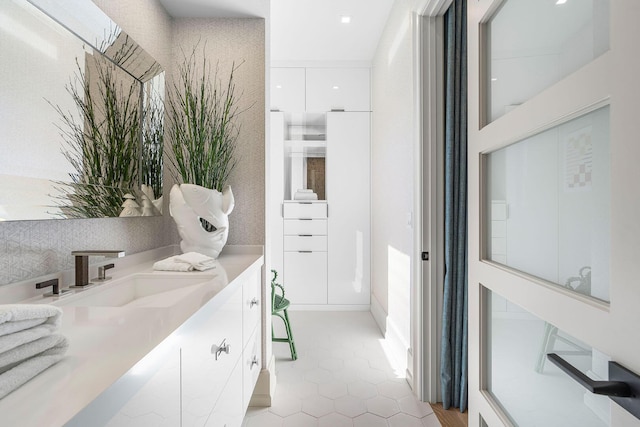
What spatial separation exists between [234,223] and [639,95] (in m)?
1.86

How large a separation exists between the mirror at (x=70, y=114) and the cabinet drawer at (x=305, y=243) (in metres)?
2.21

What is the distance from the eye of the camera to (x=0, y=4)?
947mm

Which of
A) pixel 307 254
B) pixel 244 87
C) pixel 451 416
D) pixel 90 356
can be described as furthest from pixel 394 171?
pixel 90 356

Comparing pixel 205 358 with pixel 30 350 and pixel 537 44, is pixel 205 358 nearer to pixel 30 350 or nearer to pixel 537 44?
pixel 30 350

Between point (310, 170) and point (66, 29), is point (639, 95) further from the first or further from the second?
point (310, 170)

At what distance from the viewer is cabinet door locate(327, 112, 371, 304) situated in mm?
3926

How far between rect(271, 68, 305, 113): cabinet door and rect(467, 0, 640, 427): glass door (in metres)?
2.91

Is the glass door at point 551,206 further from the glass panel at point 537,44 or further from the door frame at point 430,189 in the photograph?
the door frame at point 430,189

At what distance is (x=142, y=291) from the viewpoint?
1.39 meters

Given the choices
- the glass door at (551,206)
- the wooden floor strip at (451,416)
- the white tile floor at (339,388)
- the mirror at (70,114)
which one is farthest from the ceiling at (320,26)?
the wooden floor strip at (451,416)

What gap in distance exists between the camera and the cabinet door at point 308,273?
394 centimetres

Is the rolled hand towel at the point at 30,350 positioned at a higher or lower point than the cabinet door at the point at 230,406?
higher

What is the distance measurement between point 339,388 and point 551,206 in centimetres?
185

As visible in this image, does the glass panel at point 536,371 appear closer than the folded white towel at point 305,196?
Yes
